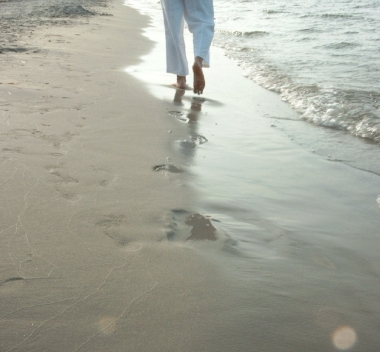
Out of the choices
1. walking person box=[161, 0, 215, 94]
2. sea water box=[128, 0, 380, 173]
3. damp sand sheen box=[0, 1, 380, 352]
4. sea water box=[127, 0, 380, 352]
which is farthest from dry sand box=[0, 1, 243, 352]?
sea water box=[128, 0, 380, 173]

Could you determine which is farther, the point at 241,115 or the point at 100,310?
the point at 241,115

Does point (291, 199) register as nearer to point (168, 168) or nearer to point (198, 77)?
point (168, 168)

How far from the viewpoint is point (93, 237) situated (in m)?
1.52

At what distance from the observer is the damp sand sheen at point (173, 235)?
3.85ft

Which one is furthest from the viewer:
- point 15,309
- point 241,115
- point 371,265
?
point 241,115

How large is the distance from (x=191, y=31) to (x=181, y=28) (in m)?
0.25

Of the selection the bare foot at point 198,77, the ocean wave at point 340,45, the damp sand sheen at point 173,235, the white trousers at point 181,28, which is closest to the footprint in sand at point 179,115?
the damp sand sheen at point 173,235

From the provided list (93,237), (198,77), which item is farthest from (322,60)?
(93,237)

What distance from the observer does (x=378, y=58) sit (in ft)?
17.4

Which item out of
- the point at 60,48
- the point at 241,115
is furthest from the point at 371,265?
the point at 60,48

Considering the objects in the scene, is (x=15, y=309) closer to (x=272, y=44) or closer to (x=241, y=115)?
(x=241, y=115)

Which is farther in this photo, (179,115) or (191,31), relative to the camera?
(191,31)

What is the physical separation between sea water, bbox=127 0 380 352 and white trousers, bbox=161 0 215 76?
0.33m

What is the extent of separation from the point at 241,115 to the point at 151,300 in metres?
2.20
